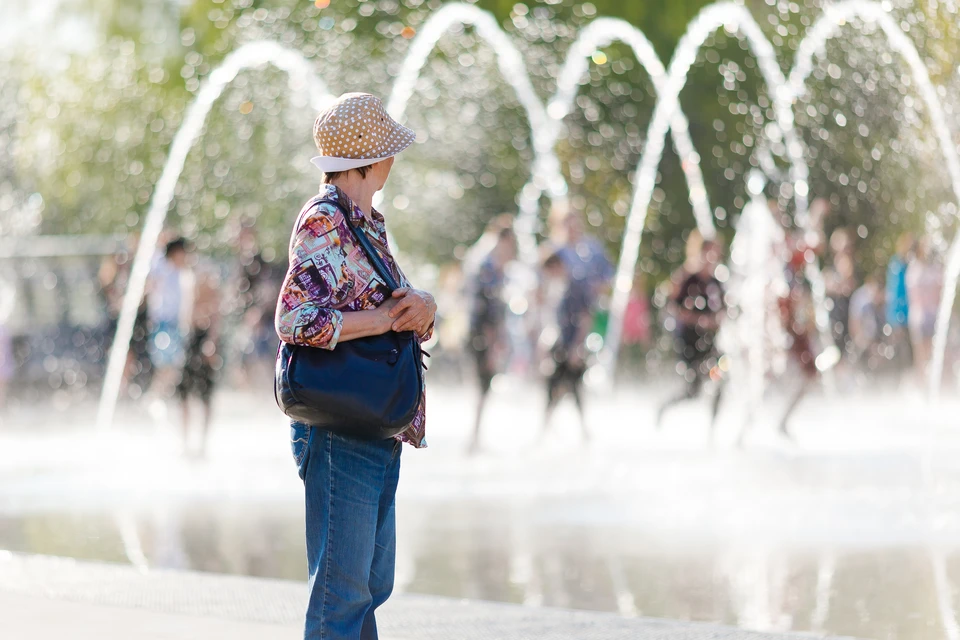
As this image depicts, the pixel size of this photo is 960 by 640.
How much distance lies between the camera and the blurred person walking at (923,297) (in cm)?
1530

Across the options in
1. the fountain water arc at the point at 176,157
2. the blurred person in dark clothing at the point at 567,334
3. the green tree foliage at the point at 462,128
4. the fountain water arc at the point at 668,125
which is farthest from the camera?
the green tree foliage at the point at 462,128

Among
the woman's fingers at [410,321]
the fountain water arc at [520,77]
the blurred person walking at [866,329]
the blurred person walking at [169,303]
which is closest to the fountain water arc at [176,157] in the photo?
the fountain water arc at [520,77]

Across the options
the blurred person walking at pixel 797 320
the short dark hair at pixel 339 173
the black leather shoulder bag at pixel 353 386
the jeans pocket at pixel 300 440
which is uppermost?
the short dark hair at pixel 339 173

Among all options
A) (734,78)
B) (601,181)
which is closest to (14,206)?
(601,181)

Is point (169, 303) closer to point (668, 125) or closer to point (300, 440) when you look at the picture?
point (300, 440)

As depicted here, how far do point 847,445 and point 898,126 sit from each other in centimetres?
769

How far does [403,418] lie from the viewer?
12.8 feet

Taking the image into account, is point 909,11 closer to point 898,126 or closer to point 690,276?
point 898,126

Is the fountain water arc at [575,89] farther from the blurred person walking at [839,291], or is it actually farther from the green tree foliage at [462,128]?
the blurred person walking at [839,291]

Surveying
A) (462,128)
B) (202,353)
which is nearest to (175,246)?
(202,353)

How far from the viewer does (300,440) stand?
13.2 ft

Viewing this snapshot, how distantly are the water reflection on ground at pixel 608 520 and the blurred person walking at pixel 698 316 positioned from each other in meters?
0.57

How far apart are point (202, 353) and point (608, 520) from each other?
15.1 ft

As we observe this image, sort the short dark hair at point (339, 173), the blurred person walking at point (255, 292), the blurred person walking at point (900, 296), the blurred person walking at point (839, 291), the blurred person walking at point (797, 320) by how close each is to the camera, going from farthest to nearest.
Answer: the blurred person walking at point (839, 291) → the blurred person walking at point (900, 296) → the blurred person walking at point (255, 292) → the blurred person walking at point (797, 320) → the short dark hair at point (339, 173)
